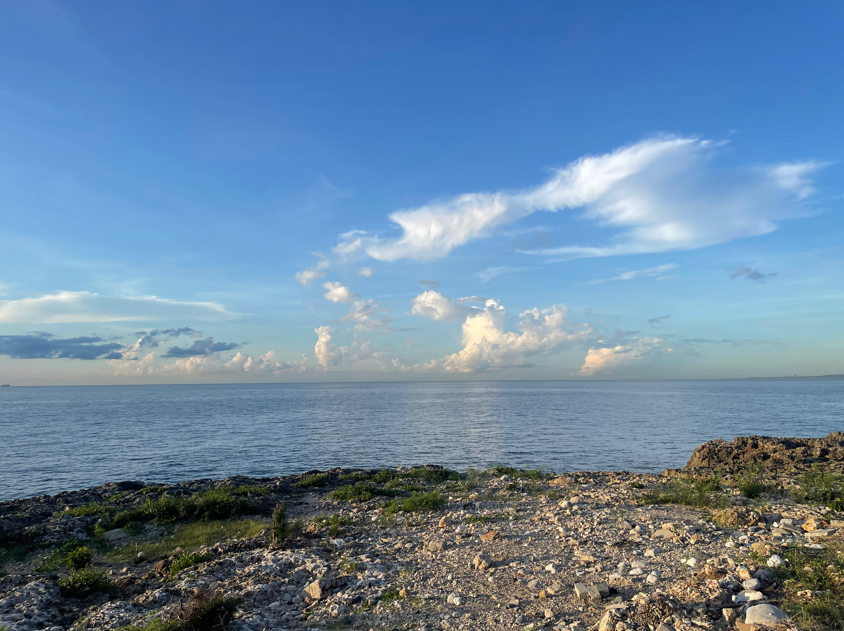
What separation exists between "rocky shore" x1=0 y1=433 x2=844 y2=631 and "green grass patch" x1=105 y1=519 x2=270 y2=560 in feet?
0.36

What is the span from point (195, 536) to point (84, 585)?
6.56 metres

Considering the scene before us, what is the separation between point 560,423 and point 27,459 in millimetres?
67326

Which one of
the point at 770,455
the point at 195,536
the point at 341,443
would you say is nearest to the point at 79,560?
the point at 195,536

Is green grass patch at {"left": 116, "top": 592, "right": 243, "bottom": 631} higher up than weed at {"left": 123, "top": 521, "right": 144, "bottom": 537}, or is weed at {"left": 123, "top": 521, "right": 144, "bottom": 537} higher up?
green grass patch at {"left": 116, "top": 592, "right": 243, "bottom": 631}

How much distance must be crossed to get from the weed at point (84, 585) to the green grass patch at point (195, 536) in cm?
399

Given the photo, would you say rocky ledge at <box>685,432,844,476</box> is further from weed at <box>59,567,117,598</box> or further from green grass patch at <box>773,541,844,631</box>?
weed at <box>59,567,117,598</box>

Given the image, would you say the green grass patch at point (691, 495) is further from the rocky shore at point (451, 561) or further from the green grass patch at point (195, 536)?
the green grass patch at point (195, 536)

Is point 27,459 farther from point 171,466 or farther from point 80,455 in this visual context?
point 171,466

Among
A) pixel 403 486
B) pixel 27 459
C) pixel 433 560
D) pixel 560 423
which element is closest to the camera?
pixel 433 560

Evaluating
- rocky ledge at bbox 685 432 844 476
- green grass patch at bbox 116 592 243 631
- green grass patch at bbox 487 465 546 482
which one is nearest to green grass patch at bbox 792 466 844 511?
rocky ledge at bbox 685 432 844 476

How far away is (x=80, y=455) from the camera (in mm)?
48719

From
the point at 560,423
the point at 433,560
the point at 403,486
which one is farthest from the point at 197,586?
the point at 560,423

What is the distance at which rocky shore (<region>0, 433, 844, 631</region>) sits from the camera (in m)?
8.70

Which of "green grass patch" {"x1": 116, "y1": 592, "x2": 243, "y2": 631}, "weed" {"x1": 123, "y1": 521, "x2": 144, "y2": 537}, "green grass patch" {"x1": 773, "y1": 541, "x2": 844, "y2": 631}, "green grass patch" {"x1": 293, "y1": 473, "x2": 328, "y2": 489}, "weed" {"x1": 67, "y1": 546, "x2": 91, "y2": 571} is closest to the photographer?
"green grass patch" {"x1": 773, "y1": 541, "x2": 844, "y2": 631}
